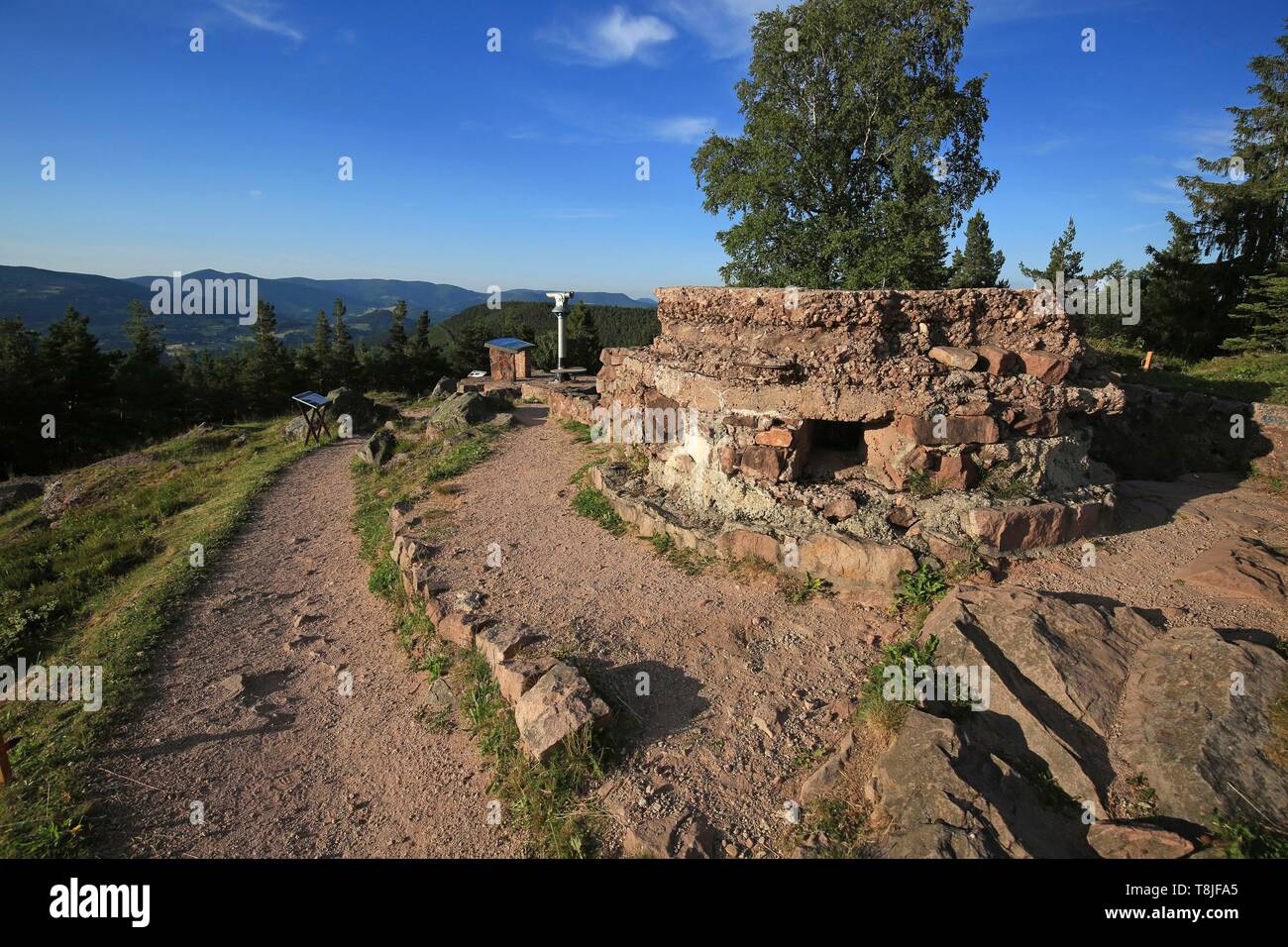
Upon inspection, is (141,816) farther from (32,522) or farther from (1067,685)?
(32,522)

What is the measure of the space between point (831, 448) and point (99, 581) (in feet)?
36.0

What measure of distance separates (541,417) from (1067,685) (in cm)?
1318

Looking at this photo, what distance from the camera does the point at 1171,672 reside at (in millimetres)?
4496

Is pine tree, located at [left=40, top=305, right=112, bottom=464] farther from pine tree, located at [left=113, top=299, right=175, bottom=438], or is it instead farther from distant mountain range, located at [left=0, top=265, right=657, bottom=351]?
distant mountain range, located at [left=0, top=265, right=657, bottom=351]

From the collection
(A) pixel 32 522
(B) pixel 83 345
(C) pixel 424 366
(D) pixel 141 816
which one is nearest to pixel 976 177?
(D) pixel 141 816

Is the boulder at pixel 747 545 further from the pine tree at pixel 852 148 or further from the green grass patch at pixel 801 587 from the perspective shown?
the pine tree at pixel 852 148

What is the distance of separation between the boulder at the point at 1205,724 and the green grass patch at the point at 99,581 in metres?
6.99

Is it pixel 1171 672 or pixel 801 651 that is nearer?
pixel 1171 672

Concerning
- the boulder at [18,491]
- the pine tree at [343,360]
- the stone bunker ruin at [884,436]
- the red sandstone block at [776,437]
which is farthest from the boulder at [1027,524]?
the pine tree at [343,360]

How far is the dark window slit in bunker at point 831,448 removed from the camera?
24.9 ft

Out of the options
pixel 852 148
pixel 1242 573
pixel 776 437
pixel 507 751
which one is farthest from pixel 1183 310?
pixel 507 751

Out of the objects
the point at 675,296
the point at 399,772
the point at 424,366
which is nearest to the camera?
the point at 399,772

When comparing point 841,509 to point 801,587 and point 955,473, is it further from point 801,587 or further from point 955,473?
point 955,473

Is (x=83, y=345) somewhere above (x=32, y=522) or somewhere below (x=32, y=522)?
above
